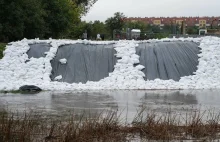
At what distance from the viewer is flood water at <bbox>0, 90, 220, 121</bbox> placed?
10547 millimetres

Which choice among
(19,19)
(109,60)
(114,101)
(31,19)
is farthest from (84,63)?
(31,19)

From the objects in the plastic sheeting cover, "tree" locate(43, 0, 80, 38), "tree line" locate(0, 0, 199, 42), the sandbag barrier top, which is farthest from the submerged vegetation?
"tree" locate(43, 0, 80, 38)

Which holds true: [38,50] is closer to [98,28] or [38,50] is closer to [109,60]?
[109,60]

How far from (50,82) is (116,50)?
3.93 meters

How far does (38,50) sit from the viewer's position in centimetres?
1805

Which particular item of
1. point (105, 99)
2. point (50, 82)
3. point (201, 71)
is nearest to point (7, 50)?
point (50, 82)

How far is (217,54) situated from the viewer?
59.2ft

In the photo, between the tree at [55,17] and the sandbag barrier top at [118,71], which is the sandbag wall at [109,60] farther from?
the tree at [55,17]

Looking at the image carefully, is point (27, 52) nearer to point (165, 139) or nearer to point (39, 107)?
point (39, 107)

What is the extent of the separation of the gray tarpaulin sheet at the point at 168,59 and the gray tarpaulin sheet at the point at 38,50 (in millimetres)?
4230

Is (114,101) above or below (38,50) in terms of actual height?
below

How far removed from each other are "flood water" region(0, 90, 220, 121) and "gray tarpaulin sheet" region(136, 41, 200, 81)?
2162 mm

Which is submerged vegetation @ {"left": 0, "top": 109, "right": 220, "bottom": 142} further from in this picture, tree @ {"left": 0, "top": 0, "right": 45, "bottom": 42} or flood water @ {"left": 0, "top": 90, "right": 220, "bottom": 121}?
tree @ {"left": 0, "top": 0, "right": 45, "bottom": 42}

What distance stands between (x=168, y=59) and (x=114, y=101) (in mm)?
6044
